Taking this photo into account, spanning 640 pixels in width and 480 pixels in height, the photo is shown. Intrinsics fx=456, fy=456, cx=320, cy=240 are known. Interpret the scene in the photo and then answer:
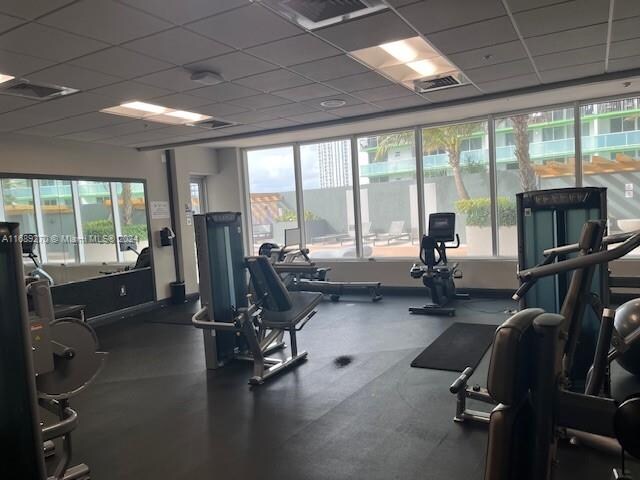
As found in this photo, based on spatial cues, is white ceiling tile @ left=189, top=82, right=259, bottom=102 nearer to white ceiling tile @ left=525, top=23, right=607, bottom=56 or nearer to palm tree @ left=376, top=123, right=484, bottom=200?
white ceiling tile @ left=525, top=23, right=607, bottom=56

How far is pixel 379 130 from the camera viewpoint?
753 cm

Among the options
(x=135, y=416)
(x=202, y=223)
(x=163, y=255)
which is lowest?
(x=135, y=416)

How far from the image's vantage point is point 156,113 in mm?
5230

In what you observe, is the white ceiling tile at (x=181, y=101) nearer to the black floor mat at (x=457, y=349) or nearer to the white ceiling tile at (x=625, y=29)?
the black floor mat at (x=457, y=349)

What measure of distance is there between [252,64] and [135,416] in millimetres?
2870

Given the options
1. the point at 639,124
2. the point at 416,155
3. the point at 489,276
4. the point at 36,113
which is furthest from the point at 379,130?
the point at 36,113

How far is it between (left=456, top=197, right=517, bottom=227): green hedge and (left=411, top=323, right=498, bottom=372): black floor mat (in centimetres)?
218

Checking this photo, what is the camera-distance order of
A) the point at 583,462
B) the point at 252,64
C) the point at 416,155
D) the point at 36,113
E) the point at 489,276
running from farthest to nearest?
the point at 416,155
the point at 489,276
the point at 36,113
the point at 252,64
the point at 583,462

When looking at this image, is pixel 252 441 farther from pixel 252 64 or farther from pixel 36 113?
pixel 36 113

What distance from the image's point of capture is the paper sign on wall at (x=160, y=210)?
743 centimetres

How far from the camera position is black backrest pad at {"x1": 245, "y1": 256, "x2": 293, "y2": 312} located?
409 cm

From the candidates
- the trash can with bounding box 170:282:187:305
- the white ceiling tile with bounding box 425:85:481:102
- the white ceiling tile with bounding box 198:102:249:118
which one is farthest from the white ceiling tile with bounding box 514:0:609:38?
the trash can with bounding box 170:282:187:305

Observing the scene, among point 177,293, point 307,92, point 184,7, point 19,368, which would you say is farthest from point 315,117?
point 19,368

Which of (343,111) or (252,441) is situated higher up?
(343,111)
